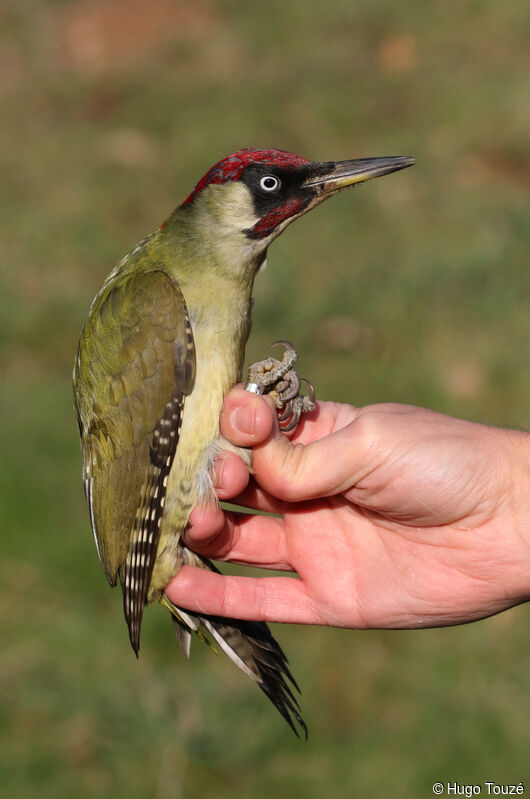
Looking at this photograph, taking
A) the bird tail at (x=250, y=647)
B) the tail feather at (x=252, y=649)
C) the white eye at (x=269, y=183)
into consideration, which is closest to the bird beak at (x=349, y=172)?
the white eye at (x=269, y=183)

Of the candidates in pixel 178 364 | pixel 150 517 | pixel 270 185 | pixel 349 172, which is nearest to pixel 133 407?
pixel 178 364

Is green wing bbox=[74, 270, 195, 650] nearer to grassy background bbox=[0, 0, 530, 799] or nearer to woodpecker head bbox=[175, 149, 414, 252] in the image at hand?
woodpecker head bbox=[175, 149, 414, 252]

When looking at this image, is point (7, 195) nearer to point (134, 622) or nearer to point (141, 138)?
point (141, 138)

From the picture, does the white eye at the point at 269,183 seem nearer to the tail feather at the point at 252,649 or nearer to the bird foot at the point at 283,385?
the bird foot at the point at 283,385

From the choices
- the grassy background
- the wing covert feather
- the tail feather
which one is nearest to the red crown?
the wing covert feather

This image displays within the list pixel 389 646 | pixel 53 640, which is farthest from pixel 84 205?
pixel 389 646
